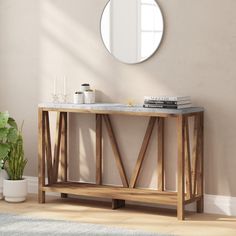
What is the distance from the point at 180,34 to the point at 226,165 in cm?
107

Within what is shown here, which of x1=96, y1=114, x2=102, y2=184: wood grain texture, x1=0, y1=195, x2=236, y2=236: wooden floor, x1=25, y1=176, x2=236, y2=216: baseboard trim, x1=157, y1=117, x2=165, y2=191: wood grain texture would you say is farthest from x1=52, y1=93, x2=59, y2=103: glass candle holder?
x1=25, y1=176, x2=236, y2=216: baseboard trim

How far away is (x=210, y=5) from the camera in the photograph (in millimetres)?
5363

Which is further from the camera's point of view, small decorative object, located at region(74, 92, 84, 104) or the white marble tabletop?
small decorative object, located at region(74, 92, 84, 104)

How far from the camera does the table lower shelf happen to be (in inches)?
209

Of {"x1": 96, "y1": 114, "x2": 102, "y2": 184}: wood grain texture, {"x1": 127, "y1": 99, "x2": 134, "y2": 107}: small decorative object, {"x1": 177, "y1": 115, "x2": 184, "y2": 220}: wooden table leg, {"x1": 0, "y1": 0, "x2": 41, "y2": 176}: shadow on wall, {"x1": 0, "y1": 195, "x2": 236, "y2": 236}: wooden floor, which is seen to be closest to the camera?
{"x1": 0, "y1": 195, "x2": 236, "y2": 236}: wooden floor

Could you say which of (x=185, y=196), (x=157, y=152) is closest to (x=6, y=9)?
(x=157, y=152)

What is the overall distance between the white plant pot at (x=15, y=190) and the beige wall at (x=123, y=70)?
460mm

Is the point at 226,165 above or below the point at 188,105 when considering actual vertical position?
below

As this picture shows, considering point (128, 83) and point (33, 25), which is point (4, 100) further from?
point (128, 83)

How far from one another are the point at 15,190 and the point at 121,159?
0.91 m

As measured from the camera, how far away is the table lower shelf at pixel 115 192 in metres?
5.31

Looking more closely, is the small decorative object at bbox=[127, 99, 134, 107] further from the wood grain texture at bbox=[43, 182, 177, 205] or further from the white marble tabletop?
the wood grain texture at bbox=[43, 182, 177, 205]

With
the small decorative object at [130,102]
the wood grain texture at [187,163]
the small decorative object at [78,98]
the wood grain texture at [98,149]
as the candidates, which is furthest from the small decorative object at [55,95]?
the wood grain texture at [187,163]

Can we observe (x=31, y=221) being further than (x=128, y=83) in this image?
No
